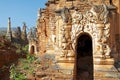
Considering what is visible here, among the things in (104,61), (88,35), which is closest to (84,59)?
(88,35)

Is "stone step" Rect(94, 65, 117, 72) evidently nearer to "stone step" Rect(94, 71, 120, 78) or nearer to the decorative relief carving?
"stone step" Rect(94, 71, 120, 78)

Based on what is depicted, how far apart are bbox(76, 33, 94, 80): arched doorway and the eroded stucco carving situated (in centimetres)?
54

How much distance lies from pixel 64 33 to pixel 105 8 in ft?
7.65

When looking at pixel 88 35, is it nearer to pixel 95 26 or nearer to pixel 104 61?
pixel 95 26

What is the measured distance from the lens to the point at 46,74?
547 inches

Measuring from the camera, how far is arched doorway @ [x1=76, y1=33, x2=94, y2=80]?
14828 mm

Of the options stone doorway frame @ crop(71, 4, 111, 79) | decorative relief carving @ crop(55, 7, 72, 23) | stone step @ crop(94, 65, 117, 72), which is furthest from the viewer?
decorative relief carving @ crop(55, 7, 72, 23)

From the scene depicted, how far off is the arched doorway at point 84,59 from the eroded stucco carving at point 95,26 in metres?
0.54

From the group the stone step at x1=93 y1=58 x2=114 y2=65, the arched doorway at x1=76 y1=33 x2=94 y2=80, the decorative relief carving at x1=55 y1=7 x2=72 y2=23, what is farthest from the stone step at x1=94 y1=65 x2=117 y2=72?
the decorative relief carving at x1=55 y1=7 x2=72 y2=23

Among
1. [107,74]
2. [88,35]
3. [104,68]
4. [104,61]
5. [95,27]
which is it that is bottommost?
[107,74]

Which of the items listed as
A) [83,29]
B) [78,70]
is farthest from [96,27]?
[78,70]

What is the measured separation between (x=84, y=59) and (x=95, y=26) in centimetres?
285

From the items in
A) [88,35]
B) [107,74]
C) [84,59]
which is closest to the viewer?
[107,74]

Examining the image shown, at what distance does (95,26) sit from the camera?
14.2 meters
